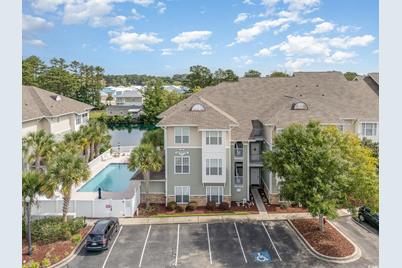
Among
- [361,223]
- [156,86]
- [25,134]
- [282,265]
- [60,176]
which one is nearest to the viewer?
[282,265]

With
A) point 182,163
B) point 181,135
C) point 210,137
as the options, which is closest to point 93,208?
point 182,163

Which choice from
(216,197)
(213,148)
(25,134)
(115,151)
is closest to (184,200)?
(216,197)

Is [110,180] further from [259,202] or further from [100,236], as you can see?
[259,202]

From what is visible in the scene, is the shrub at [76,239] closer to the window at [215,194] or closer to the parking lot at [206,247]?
the parking lot at [206,247]

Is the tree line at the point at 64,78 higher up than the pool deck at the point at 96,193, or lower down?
higher up

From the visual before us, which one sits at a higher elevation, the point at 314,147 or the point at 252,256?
the point at 314,147

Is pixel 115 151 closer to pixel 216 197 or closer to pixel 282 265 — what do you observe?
pixel 216 197

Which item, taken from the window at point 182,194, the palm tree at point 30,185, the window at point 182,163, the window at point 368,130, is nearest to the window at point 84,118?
the window at point 182,163
